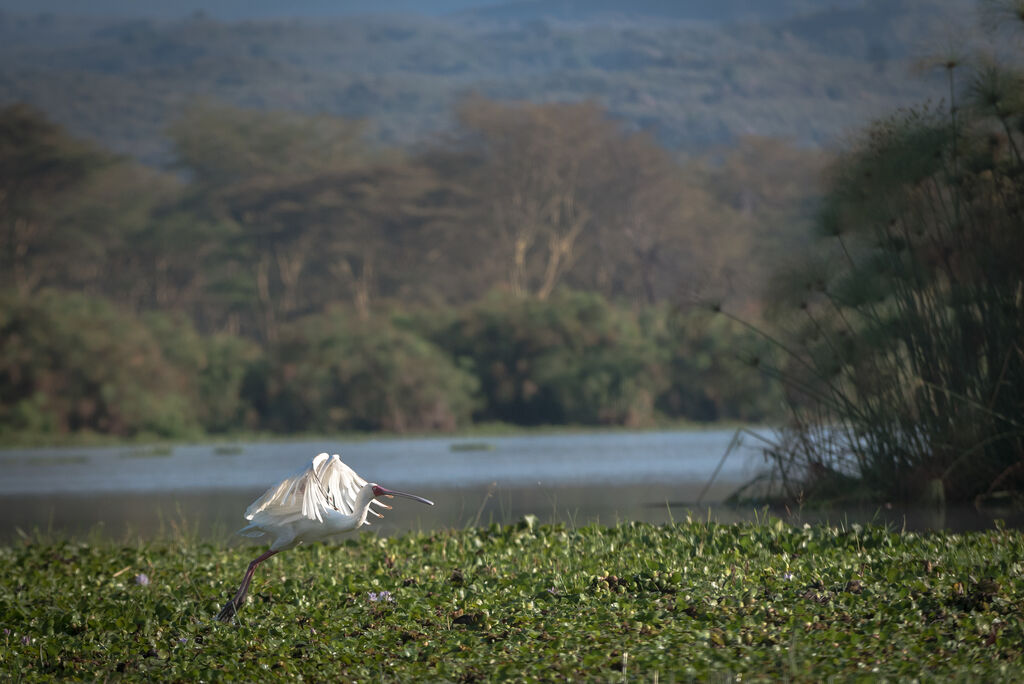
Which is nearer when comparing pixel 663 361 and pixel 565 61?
pixel 663 361

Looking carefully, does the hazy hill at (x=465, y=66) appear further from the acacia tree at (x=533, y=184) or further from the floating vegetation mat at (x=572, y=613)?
the floating vegetation mat at (x=572, y=613)

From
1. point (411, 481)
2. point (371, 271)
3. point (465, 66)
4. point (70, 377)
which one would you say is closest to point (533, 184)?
point (371, 271)

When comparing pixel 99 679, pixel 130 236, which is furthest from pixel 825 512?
pixel 130 236

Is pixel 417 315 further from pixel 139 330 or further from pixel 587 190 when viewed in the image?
pixel 587 190

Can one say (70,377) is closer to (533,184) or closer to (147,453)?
(147,453)

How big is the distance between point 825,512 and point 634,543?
10.5ft

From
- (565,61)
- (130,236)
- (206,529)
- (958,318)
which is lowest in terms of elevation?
(206,529)

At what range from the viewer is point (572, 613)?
218 inches

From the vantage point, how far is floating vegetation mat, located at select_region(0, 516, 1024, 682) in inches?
188

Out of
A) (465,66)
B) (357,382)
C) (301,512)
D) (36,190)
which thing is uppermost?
(465,66)

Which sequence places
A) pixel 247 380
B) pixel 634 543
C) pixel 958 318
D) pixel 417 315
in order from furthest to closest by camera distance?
pixel 417 315, pixel 247 380, pixel 958 318, pixel 634 543

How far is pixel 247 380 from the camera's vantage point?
32406 millimetres

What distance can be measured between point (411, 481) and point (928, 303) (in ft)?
24.6

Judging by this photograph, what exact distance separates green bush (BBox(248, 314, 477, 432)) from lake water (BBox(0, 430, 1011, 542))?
3.02 metres
